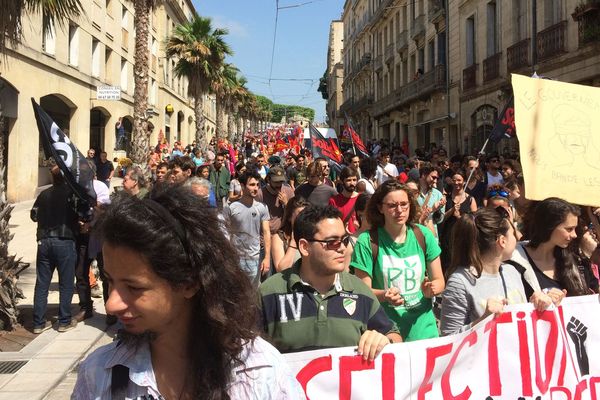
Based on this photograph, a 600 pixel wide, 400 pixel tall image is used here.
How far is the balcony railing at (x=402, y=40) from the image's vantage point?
3553cm

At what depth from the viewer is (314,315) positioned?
2697mm

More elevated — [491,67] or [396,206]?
[491,67]

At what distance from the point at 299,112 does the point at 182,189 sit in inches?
7176

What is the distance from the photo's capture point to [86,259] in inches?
264

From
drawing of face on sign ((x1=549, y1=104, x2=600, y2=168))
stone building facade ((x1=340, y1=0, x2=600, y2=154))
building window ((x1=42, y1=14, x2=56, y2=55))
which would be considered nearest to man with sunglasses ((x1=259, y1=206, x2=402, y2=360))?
drawing of face on sign ((x1=549, y1=104, x2=600, y2=168))

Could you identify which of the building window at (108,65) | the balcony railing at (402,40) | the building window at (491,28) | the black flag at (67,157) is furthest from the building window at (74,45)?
the balcony railing at (402,40)

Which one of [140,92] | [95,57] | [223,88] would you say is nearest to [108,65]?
[95,57]

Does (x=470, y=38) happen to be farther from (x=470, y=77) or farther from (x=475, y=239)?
(x=475, y=239)

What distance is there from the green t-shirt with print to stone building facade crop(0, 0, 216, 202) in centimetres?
767

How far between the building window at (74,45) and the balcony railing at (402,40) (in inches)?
813

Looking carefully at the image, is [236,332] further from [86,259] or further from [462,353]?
[86,259]

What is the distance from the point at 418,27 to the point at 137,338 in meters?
33.0

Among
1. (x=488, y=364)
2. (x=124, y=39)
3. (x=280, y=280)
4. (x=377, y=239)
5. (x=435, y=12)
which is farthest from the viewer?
(x=124, y=39)

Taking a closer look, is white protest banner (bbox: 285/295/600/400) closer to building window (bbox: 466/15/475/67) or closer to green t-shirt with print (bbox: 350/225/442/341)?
green t-shirt with print (bbox: 350/225/442/341)
